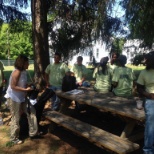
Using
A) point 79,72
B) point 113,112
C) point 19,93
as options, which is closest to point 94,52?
point 79,72

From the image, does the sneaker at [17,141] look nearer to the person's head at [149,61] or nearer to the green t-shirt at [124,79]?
the green t-shirt at [124,79]

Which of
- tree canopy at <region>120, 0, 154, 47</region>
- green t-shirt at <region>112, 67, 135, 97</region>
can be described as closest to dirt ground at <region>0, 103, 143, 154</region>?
green t-shirt at <region>112, 67, 135, 97</region>

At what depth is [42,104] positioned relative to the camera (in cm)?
496

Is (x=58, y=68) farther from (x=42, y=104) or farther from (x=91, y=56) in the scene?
(x=91, y=56)

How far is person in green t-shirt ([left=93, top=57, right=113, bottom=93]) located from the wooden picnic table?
15 cm

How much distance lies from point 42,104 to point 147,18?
3372 millimetres

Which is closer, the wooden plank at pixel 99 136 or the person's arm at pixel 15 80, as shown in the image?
the wooden plank at pixel 99 136

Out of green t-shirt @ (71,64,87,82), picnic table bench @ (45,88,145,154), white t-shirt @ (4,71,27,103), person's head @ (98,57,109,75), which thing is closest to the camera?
picnic table bench @ (45,88,145,154)

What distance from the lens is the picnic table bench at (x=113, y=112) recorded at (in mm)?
3426

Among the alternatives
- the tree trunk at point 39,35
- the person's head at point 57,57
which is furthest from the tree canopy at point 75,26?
the person's head at point 57,57

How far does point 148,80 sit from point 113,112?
30.0 inches

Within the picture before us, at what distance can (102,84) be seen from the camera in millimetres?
5109

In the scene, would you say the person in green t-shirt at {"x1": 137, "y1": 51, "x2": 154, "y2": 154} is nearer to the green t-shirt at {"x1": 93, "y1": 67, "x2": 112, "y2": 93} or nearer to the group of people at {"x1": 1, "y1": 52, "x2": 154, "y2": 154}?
the group of people at {"x1": 1, "y1": 52, "x2": 154, "y2": 154}

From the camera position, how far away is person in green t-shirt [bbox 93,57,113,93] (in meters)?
4.97
